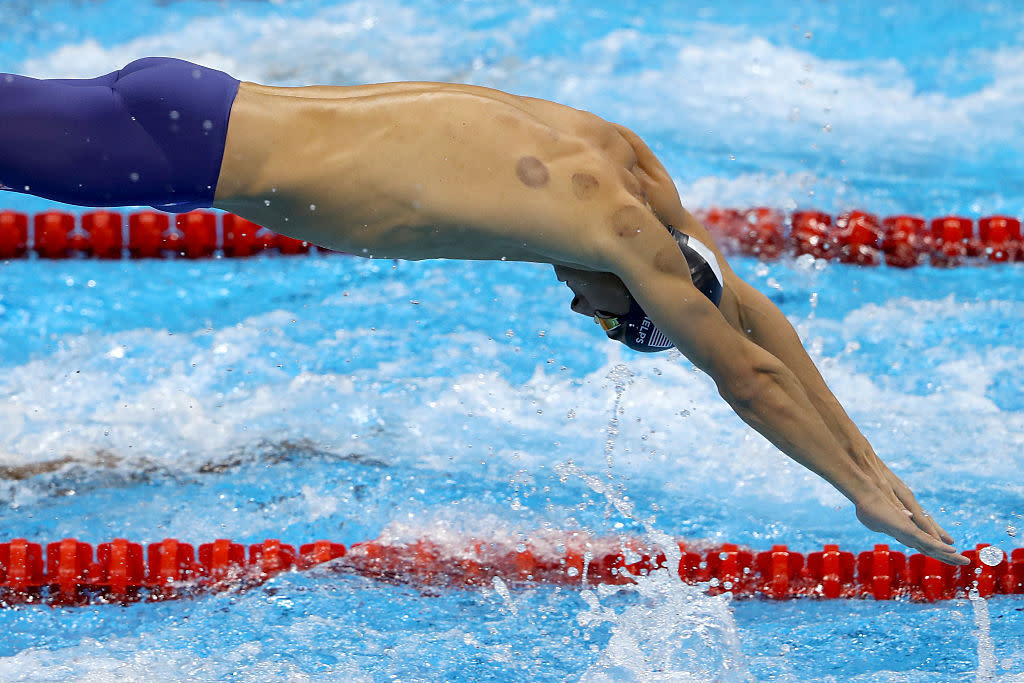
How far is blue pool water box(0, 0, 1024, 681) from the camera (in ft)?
8.57

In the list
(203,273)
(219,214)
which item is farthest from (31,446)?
(219,214)

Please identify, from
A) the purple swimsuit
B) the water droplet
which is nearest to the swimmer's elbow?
the water droplet

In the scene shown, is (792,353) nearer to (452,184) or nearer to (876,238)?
(452,184)

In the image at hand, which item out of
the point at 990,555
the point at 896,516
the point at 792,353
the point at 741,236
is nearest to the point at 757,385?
the point at 792,353

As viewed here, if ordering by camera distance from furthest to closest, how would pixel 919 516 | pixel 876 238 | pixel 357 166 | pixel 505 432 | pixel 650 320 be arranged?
pixel 876 238 < pixel 505 432 < pixel 919 516 < pixel 650 320 < pixel 357 166

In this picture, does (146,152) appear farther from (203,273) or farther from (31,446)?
(203,273)

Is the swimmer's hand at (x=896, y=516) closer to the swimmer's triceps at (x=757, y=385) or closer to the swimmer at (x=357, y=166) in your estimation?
the swimmer's triceps at (x=757, y=385)

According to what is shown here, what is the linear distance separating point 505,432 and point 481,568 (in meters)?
0.66

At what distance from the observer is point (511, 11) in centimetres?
665

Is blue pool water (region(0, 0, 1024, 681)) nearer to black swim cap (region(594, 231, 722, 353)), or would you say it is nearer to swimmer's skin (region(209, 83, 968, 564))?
black swim cap (region(594, 231, 722, 353))

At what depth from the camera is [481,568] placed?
9.36 feet

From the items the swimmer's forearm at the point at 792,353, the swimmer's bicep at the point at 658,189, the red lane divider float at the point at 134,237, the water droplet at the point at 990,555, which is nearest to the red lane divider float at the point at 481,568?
the water droplet at the point at 990,555

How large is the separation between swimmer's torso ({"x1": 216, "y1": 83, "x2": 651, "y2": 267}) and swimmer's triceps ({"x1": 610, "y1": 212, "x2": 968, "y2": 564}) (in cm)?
10

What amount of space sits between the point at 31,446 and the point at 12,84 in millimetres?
1504
